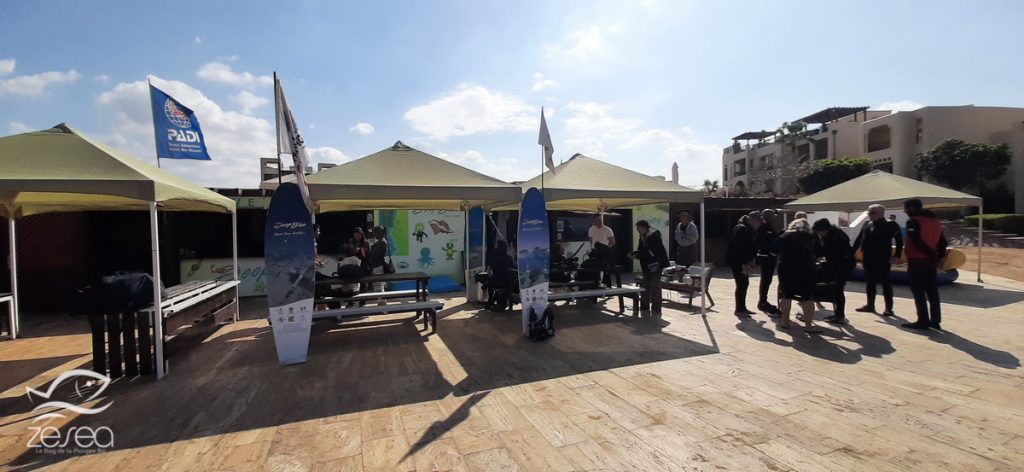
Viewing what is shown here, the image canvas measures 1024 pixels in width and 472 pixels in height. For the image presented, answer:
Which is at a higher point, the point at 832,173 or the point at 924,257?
the point at 832,173

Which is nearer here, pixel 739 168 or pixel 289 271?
pixel 289 271

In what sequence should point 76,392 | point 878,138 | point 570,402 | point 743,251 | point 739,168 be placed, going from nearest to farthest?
point 570,402
point 76,392
point 743,251
point 878,138
point 739,168

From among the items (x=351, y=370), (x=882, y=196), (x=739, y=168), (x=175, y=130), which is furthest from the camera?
(x=739, y=168)

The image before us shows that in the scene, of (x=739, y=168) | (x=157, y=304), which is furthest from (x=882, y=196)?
(x=739, y=168)

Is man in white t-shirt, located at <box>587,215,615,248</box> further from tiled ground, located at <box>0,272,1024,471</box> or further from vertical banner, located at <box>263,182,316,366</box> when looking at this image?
vertical banner, located at <box>263,182,316,366</box>

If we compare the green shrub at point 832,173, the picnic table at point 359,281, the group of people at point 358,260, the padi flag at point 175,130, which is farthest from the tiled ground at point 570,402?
the green shrub at point 832,173

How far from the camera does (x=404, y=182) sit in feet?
17.9

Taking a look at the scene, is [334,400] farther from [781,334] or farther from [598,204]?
[598,204]

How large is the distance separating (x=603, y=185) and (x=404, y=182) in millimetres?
2694

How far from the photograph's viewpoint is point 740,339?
17.7 feet

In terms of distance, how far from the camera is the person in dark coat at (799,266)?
17.8ft

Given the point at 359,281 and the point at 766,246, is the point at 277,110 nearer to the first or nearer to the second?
the point at 359,281

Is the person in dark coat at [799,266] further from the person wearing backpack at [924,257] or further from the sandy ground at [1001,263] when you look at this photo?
the sandy ground at [1001,263]

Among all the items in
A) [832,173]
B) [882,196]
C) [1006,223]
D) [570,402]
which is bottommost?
[570,402]
